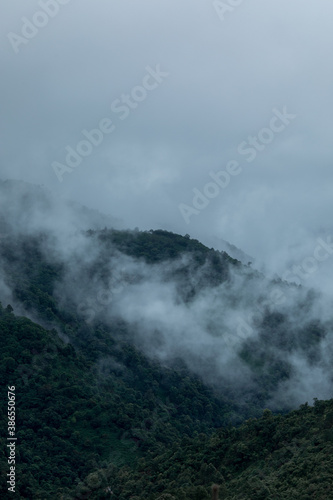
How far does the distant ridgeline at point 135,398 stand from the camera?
174ft

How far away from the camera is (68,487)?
62219 millimetres

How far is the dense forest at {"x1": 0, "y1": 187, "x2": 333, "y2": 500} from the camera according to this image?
5406 cm

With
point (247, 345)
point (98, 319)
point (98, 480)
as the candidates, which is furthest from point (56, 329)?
point (98, 480)

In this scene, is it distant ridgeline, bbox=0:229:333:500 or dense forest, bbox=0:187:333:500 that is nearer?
distant ridgeline, bbox=0:229:333:500

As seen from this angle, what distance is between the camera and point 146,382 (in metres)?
90.2

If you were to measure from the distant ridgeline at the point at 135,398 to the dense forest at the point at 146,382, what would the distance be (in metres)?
0.16

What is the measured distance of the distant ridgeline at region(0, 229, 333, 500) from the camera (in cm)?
5300

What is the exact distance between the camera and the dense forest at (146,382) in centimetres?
5406

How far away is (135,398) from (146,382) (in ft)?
18.4

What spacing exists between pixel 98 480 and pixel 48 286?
4711 cm

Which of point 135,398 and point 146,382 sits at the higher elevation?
point 146,382

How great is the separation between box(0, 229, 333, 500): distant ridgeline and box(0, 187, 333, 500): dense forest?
0.16 metres

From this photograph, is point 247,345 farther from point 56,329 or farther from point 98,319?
point 56,329

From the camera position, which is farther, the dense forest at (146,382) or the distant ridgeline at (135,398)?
the dense forest at (146,382)
